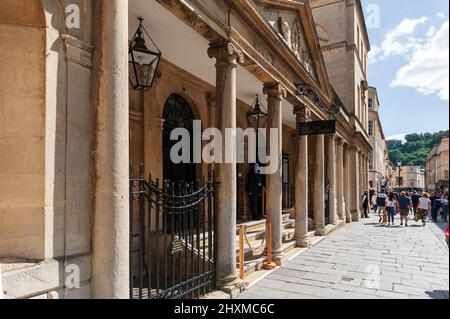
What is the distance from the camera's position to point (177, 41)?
257 inches

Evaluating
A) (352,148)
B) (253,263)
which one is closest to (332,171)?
(352,148)

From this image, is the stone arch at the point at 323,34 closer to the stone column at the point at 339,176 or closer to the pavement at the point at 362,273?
the stone column at the point at 339,176

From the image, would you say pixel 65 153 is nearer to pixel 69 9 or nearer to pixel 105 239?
pixel 105 239

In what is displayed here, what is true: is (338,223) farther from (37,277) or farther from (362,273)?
(37,277)

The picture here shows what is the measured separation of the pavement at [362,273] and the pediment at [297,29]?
5.25m

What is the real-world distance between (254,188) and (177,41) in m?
6.20

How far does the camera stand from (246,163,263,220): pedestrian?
11266 millimetres

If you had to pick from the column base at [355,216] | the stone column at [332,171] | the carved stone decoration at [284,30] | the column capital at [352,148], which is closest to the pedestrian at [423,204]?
the column base at [355,216]

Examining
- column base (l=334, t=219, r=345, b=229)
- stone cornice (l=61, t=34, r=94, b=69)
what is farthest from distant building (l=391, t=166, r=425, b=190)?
Result: stone cornice (l=61, t=34, r=94, b=69)

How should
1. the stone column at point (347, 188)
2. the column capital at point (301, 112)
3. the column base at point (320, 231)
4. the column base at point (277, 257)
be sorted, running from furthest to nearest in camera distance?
the stone column at point (347, 188) < the column base at point (320, 231) < the column capital at point (301, 112) < the column base at point (277, 257)

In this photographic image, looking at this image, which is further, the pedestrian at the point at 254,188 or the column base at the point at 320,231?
the column base at the point at 320,231

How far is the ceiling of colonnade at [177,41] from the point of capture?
17.5ft

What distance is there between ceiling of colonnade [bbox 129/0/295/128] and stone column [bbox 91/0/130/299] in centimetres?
201
